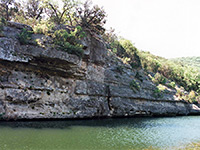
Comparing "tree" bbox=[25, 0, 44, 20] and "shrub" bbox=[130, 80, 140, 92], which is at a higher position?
"tree" bbox=[25, 0, 44, 20]

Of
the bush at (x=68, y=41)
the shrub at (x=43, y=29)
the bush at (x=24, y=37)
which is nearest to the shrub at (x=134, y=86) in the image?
the bush at (x=68, y=41)

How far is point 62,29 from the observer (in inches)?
1046

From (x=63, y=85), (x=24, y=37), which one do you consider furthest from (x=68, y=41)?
(x=63, y=85)

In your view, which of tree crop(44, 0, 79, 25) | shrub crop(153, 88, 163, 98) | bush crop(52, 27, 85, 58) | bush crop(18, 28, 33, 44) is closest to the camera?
bush crop(18, 28, 33, 44)

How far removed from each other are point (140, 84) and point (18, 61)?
26730 mm

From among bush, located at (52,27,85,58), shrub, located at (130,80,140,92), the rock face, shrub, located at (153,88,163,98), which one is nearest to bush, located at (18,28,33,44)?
the rock face

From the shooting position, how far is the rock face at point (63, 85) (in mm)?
20938

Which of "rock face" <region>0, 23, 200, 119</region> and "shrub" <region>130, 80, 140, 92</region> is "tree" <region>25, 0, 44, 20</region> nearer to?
"rock face" <region>0, 23, 200, 119</region>

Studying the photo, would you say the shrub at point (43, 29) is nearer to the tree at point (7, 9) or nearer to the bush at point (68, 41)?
the bush at point (68, 41)

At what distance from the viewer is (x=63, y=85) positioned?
83.3 feet

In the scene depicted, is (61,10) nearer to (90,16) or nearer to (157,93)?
(90,16)

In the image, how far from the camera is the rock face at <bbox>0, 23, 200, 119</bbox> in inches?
824

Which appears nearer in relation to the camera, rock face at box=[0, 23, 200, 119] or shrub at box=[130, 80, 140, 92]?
rock face at box=[0, 23, 200, 119]

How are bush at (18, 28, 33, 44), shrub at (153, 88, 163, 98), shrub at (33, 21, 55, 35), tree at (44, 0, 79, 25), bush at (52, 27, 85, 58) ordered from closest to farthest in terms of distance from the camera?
bush at (18, 28, 33, 44) → bush at (52, 27, 85, 58) → shrub at (33, 21, 55, 35) → tree at (44, 0, 79, 25) → shrub at (153, 88, 163, 98)
